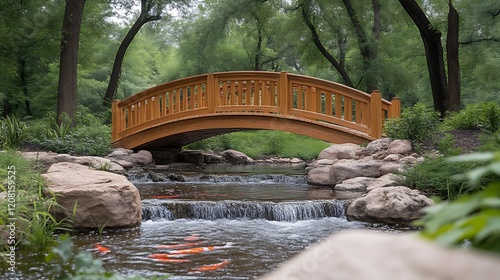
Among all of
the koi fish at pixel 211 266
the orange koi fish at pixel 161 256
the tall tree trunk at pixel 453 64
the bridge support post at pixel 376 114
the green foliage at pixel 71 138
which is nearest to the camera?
the koi fish at pixel 211 266

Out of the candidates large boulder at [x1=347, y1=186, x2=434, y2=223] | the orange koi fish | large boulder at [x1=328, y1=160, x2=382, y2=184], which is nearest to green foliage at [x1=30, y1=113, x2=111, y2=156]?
large boulder at [x1=328, y1=160, x2=382, y2=184]

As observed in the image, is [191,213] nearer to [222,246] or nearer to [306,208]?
[306,208]

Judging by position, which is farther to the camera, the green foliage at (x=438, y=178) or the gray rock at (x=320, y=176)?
the gray rock at (x=320, y=176)

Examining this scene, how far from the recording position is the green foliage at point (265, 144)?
63.9 ft

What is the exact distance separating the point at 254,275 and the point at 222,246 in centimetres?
117

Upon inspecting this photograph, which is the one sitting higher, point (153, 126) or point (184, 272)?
point (153, 126)

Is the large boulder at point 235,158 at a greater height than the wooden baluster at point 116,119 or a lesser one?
lesser

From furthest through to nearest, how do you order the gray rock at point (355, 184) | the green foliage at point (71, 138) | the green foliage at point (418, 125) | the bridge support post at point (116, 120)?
1. the bridge support post at point (116, 120)
2. the green foliage at point (71, 138)
3. the green foliage at point (418, 125)
4. the gray rock at point (355, 184)

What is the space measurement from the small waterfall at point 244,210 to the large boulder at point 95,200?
29.4 inches

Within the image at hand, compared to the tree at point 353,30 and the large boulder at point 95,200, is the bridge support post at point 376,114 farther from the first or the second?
the tree at point 353,30

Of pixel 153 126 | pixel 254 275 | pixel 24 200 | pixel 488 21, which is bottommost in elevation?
pixel 254 275

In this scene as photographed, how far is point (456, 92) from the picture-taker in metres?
14.1

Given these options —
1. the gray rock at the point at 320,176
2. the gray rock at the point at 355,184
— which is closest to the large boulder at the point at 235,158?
the gray rock at the point at 320,176

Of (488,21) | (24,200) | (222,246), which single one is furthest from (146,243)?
(488,21)
